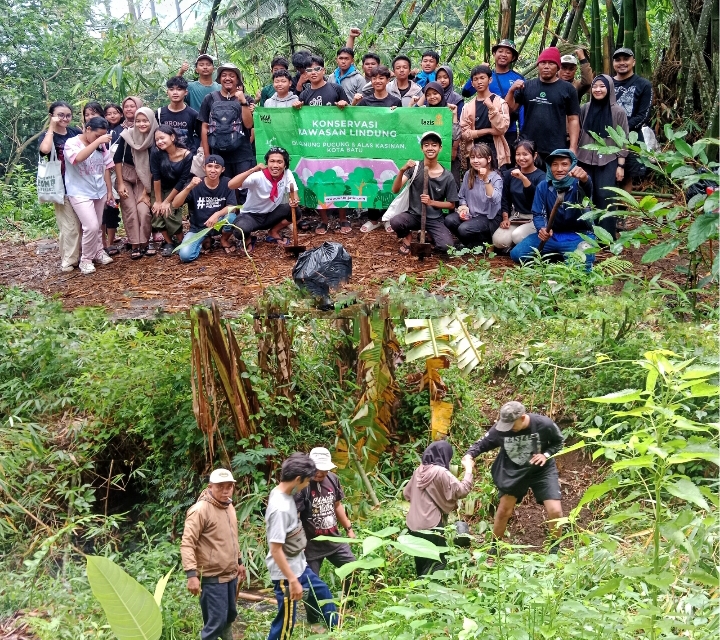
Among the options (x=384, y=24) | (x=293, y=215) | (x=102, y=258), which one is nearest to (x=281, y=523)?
(x=293, y=215)

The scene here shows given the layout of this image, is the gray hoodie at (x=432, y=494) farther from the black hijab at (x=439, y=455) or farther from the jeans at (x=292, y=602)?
the jeans at (x=292, y=602)

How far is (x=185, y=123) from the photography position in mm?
8320

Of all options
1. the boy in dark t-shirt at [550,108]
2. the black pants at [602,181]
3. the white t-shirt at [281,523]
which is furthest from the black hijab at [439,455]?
the boy in dark t-shirt at [550,108]

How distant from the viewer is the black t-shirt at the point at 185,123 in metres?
8.30

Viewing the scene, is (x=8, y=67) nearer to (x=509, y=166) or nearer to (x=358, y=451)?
(x=509, y=166)

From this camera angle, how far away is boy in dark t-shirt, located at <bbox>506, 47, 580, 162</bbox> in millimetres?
7531

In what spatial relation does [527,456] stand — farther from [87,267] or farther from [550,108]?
[87,267]

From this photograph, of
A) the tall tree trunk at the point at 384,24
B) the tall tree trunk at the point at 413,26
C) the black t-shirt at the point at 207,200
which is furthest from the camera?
the tall tree trunk at the point at 384,24

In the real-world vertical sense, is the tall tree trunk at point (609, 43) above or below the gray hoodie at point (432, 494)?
above

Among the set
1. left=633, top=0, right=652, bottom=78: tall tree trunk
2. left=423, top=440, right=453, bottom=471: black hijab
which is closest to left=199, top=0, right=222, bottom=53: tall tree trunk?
left=633, top=0, right=652, bottom=78: tall tree trunk

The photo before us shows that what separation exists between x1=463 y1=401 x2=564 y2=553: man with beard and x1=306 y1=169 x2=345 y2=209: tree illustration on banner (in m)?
4.01

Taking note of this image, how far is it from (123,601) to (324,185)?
269 inches

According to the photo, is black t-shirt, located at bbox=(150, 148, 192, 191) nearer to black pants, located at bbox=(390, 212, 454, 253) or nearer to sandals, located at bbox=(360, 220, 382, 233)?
sandals, located at bbox=(360, 220, 382, 233)

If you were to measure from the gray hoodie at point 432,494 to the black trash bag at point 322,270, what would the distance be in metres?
2.27
